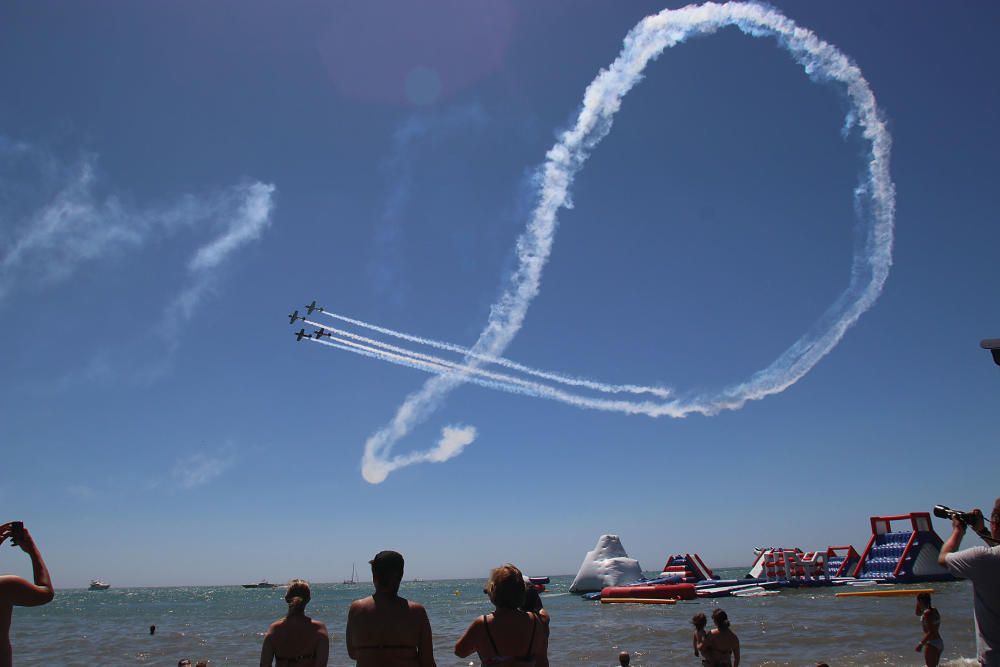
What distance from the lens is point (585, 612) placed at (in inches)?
1523

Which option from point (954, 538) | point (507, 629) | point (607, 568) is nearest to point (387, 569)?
point (507, 629)

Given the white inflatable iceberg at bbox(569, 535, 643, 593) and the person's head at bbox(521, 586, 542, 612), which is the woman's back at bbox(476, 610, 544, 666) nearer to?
the person's head at bbox(521, 586, 542, 612)

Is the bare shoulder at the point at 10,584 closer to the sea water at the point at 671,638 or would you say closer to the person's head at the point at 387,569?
the person's head at the point at 387,569

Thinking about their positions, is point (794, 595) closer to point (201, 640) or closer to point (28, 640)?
point (201, 640)

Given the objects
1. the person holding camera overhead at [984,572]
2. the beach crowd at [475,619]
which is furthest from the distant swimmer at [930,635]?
the beach crowd at [475,619]

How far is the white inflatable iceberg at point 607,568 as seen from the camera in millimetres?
50000

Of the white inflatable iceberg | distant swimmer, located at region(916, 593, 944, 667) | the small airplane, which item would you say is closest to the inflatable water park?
the white inflatable iceberg

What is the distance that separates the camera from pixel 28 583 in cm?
454

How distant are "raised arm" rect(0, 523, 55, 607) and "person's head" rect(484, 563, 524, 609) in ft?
10.5

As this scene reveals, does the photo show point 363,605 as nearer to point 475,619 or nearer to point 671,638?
point 475,619

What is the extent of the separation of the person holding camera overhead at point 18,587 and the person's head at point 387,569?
7.83 feet

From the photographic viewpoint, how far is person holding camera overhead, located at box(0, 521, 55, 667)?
4.46 m

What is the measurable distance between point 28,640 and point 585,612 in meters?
33.0

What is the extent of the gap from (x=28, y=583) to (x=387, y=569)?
276 centimetres
